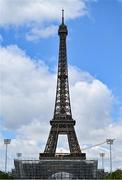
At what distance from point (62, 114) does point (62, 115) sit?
56 centimetres

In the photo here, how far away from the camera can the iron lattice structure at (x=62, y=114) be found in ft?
434

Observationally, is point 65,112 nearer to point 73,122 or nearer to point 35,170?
point 73,122

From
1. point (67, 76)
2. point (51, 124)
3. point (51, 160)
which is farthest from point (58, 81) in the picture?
point (51, 160)

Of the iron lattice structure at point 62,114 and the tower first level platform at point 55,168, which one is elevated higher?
the iron lattice structure at point 62,114

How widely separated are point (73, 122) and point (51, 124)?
20.0ft

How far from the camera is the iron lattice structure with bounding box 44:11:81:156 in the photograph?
13238 cm

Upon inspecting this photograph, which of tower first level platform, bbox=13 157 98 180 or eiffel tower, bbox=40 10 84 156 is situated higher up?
eiffel tower, bbox=40 10 84 156

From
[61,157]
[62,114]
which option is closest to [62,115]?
[62,114]

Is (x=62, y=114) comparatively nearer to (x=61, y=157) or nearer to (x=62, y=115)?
(x=62, y=115)

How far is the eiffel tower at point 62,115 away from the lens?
132375mm

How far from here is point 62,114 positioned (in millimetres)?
137500

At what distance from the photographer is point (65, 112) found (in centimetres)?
13825

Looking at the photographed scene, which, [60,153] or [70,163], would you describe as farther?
[60,153]

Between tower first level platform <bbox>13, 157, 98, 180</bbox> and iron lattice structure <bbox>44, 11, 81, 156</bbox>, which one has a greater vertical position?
iron lattice structure <bbox>44, 11, 81, 156</bbox>
